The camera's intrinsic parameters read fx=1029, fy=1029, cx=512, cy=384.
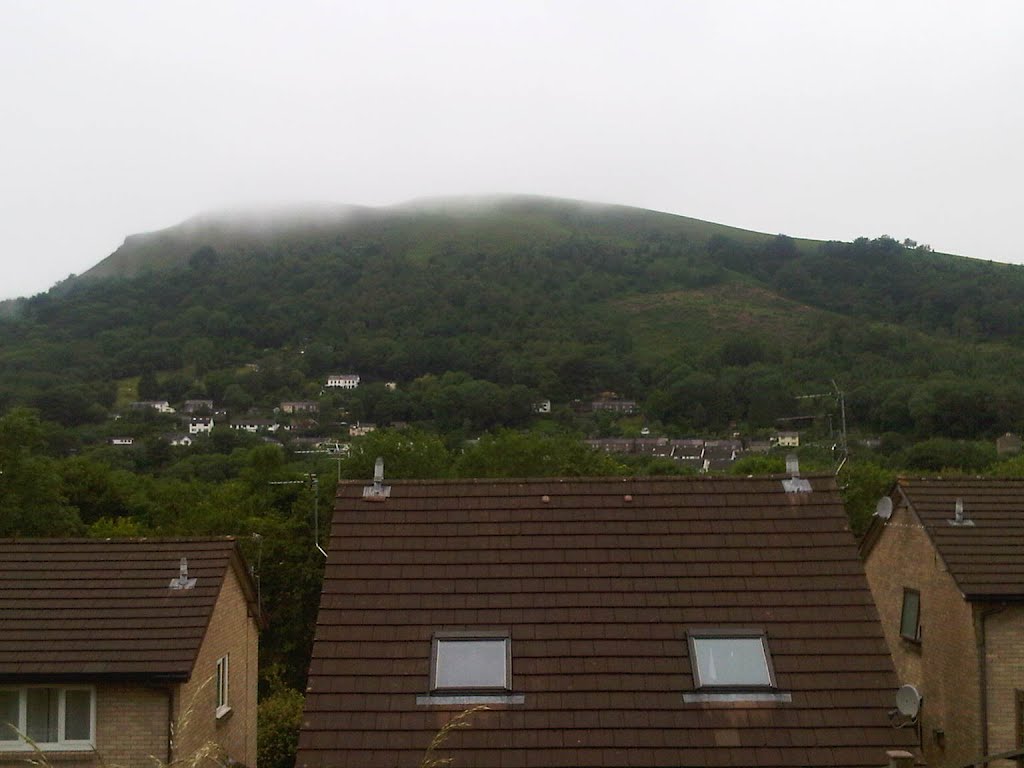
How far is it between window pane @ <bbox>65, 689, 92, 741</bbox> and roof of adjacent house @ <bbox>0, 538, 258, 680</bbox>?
0.41 meters

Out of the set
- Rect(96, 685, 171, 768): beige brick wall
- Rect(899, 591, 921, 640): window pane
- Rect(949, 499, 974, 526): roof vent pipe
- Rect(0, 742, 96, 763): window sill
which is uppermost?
Rect(949, 499, 974, 526): roof vent pipe

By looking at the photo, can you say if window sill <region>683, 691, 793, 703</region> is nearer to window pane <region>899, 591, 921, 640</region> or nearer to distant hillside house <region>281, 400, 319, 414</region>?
window pane <region>899, 591, 921, 640</region>

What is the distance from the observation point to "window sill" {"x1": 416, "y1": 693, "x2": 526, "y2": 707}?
33.1 ft

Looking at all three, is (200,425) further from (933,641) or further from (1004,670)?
(1004,670)

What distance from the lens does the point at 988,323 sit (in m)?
99.2

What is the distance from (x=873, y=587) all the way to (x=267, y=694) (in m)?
14.7

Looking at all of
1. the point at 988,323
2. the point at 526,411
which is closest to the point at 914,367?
the point at 988,323

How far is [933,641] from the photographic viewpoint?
47.2 ft

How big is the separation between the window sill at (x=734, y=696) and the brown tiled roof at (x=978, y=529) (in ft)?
13.1

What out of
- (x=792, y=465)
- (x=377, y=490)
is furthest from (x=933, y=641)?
(x=377, y=490)

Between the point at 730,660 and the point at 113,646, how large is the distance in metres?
6.95

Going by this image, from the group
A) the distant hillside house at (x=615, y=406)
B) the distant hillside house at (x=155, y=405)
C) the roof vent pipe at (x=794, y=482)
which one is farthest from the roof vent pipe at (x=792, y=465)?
the distant hillside house at (x=155, y=405)

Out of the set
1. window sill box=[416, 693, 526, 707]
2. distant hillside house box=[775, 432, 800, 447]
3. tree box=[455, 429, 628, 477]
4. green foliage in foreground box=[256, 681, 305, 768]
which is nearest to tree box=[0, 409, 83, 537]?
green foliage in foreground box=[256, 681, 305, 768]

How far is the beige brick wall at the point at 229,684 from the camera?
40.7 ft
